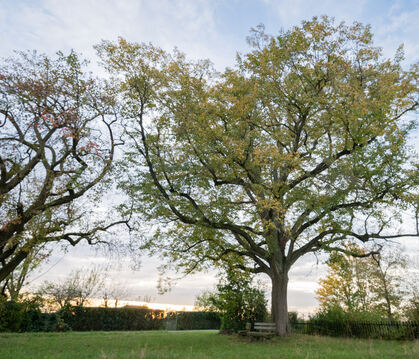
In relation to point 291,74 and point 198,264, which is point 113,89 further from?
point 198,264

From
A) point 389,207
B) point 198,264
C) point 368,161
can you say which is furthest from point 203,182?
point 389,207

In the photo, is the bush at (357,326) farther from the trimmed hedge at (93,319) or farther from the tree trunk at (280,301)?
the trimmed hedge at (93,319)

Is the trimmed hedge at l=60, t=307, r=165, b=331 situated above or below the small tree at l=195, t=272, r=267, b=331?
below

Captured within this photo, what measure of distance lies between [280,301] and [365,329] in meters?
4.74

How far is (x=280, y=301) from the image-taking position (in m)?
16.2

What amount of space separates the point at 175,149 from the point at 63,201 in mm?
5564

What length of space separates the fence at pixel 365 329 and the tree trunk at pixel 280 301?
347 cm

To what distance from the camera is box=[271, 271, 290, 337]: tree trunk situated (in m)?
15.9

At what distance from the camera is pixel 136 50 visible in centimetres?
1374

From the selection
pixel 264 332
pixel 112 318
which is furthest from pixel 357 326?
pixel 112 318

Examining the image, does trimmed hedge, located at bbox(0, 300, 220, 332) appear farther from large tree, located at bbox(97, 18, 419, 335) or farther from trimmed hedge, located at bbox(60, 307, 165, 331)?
large tree, located at bbox(97, 18, 419, 335)

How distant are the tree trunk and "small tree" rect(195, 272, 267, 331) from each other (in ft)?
7.90

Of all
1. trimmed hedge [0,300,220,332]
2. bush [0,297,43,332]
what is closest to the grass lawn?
trimmed hedge [0,300,220,332]

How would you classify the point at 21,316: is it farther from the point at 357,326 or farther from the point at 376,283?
the point at 376,283
